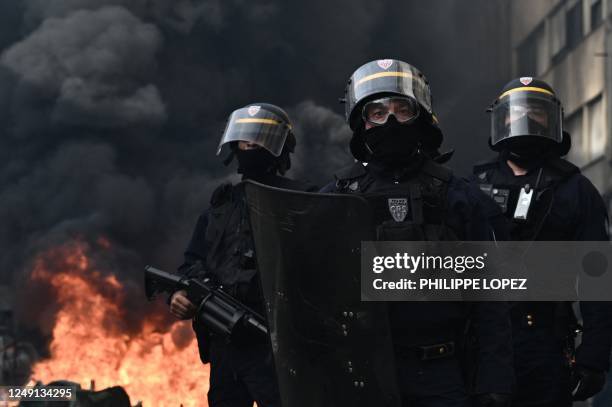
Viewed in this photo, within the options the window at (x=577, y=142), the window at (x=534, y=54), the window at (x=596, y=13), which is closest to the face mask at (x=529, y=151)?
the window at (x=577, y=142)

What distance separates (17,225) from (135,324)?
811cm

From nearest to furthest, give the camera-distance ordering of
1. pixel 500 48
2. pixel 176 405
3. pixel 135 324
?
1. pixel 176 405
2. pixel 135 324
3. pixel 500 48

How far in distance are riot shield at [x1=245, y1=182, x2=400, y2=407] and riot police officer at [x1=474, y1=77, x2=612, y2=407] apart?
1562mm

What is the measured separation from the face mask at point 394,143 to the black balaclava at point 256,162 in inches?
86.0

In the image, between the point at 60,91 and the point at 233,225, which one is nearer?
the point at 233,225

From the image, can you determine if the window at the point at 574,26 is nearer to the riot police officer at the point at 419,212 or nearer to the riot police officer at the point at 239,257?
the riot police officer at the point at 239,257

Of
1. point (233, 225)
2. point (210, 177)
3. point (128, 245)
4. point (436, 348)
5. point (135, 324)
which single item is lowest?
point (436, 348)

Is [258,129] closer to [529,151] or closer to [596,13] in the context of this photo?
[529,151]

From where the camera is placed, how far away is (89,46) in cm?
3097

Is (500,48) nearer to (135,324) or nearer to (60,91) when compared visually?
(60,91)

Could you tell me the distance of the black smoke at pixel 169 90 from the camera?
28281mm

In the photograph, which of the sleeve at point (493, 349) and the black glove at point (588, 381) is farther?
the black glove at point (588, 381)

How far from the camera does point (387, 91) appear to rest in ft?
12.1

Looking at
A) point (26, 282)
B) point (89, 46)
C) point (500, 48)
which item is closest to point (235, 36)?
point (89, 46)
